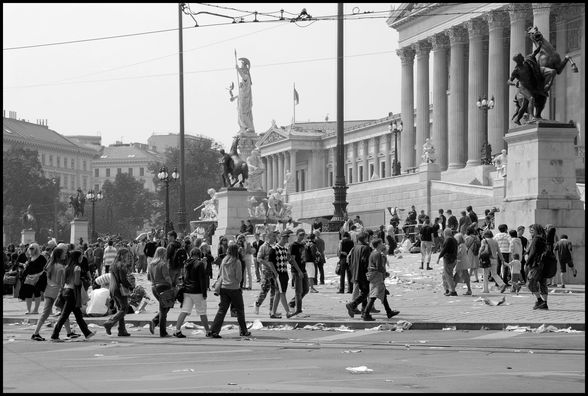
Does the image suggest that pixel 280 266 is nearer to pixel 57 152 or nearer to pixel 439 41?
pixel 439 41

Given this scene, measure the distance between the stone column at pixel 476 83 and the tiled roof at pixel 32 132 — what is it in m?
84.9

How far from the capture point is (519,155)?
31000 mm

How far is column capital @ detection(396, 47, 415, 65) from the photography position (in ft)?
300

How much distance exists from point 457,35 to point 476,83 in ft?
16.5

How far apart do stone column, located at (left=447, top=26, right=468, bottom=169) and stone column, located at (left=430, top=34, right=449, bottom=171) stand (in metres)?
2.16

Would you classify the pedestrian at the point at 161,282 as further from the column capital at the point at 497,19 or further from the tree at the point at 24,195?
the tree at the point at 24,195

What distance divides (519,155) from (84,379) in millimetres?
19782

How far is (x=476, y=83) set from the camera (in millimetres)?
78938

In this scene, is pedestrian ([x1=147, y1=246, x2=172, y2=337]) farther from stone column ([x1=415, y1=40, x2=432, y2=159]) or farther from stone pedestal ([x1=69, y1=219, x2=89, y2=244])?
stone column ([x1=415, y1=40, x2=432, y2=159])

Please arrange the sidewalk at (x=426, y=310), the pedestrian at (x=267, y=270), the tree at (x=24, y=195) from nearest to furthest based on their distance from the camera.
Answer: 1. the sidewalk at (x=426, y=310)
2. the pedestrian at (x=267, y=270)
3. the tree at (x=24, y=195)

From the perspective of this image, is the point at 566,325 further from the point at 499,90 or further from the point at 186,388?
the point at 499,90

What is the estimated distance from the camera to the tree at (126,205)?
152 metres

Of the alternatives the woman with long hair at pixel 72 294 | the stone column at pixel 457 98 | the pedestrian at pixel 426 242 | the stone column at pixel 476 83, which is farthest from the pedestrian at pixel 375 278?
the stone column at pixel 457 98

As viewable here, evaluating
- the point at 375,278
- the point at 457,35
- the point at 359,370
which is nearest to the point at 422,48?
the point at 457,35
